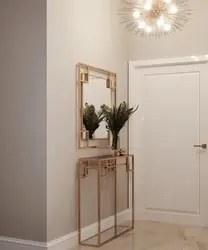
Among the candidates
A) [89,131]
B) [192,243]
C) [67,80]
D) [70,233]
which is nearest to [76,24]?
[67,80]

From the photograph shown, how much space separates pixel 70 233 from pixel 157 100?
225cm

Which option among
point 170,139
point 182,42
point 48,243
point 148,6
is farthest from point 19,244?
point 182,42

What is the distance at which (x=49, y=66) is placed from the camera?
3922 mm

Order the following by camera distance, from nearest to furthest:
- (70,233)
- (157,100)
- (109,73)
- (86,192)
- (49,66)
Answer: (49,66) < (70,233) < (86,192) < (109,73) < (157,100)

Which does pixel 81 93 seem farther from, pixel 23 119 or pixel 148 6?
pixel 148 6

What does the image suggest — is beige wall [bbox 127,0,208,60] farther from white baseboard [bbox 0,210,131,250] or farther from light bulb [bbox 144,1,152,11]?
white baseboard [bbox 0,210,131,250]

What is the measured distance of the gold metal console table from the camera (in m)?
4.34

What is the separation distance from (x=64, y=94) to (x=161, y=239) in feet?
6.47

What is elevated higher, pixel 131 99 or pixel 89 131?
pixel 131 99

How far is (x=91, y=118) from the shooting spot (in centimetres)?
462

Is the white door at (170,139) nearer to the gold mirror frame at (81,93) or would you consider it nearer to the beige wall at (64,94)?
the gold mirror frame at (81,93)

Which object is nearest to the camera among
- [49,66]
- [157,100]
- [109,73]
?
[49,66]

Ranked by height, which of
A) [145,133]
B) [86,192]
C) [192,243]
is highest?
[145,133]

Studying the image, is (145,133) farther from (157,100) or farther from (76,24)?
(76,24)
